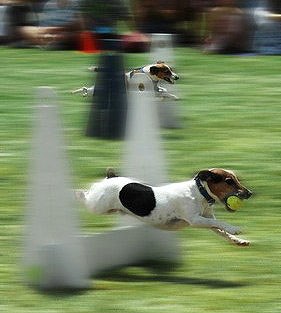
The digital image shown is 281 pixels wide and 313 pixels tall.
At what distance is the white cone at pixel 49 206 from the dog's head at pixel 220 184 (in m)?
0.93

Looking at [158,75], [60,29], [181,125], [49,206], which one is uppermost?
[49,206]

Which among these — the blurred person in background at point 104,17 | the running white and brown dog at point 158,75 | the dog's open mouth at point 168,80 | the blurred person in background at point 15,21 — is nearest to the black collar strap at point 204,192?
the running white and brown dog at point 158,75

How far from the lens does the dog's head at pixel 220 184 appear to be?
7168 mm

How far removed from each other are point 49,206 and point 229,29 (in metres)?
11.1

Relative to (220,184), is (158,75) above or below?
below

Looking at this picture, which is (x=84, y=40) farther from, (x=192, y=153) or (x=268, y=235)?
(x=268, y=235)

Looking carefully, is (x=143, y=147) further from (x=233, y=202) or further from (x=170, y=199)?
(x=233, y=202)

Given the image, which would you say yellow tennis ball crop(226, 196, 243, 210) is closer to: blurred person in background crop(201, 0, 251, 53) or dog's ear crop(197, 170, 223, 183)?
dog's ear crop(197, 170, 223, 183)

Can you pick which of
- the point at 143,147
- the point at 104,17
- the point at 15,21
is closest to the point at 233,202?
the point at 143,147

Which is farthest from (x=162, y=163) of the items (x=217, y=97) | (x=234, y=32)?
(x=234, y=32)

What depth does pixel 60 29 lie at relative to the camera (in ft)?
59.8

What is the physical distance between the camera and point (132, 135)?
7.59 meters

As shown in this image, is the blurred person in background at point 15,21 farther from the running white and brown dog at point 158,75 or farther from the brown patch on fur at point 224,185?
the brown patch on fur at point 224,185

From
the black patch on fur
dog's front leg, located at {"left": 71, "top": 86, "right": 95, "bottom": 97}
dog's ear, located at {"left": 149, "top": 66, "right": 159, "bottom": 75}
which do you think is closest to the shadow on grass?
the black patch on fur
